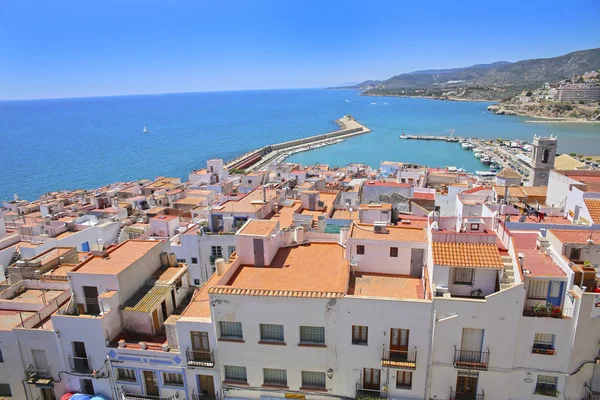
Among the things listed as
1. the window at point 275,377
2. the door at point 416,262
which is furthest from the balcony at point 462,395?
the window at point 275,377

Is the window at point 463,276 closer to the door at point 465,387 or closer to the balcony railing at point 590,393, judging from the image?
the door at point 465,387

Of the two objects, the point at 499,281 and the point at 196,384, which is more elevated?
the point at 499,281

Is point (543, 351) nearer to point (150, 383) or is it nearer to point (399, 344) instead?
point (399, 344)

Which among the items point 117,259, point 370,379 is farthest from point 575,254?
point 117,259

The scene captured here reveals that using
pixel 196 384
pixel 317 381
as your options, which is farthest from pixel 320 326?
pixel 196 384

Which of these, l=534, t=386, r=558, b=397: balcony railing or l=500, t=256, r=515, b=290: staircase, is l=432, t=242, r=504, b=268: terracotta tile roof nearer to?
l=500, t=256, r=515, b=290: staircase

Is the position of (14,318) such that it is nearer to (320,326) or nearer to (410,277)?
(320,326)
